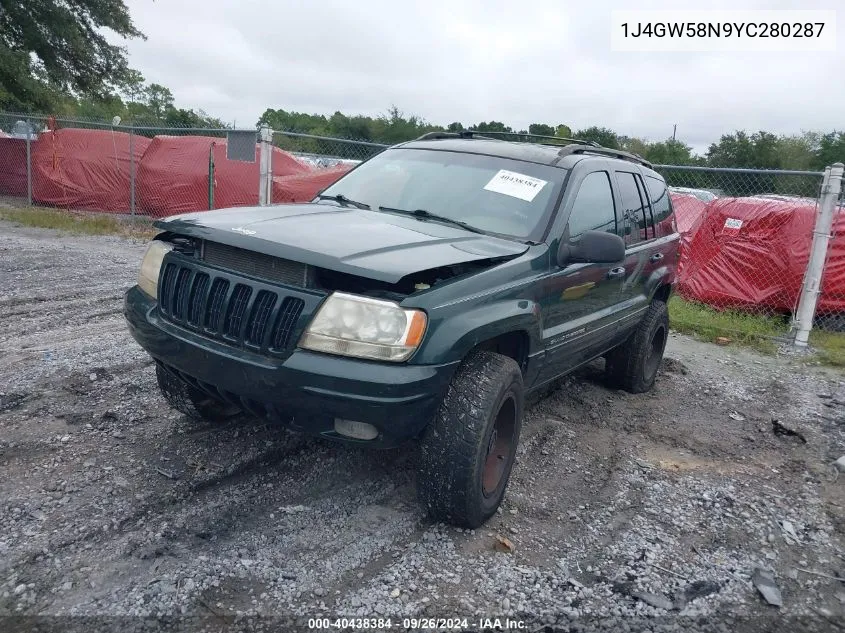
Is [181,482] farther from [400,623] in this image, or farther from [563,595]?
[563,595]

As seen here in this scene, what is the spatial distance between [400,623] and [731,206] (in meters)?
8.82

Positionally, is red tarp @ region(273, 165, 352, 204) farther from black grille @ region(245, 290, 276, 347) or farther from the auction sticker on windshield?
black grille @ region(245, 290, 276, 347)

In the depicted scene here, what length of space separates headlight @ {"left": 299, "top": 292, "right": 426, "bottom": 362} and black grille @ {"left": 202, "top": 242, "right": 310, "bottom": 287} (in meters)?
0.21

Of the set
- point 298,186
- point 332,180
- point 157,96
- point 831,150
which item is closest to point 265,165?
point 298,186

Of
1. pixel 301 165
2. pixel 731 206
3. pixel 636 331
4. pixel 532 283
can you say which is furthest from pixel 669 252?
pixel 301 165

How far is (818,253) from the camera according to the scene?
26.0 ft

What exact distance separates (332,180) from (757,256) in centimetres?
751

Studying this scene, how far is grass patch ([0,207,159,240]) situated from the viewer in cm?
1257

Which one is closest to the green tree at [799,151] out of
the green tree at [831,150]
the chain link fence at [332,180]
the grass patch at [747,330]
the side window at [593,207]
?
the green tree at [831,150]

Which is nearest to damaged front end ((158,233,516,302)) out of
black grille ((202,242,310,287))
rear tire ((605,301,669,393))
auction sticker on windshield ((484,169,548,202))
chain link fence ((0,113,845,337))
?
black grille ((202,242,310,287))

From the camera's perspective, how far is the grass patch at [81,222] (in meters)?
12.6

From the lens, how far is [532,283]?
3467 mm

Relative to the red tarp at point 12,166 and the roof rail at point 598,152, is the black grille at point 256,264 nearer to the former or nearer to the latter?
the roof rail at point 598,152

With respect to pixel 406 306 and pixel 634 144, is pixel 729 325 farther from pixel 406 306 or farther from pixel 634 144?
pixel 634 144
